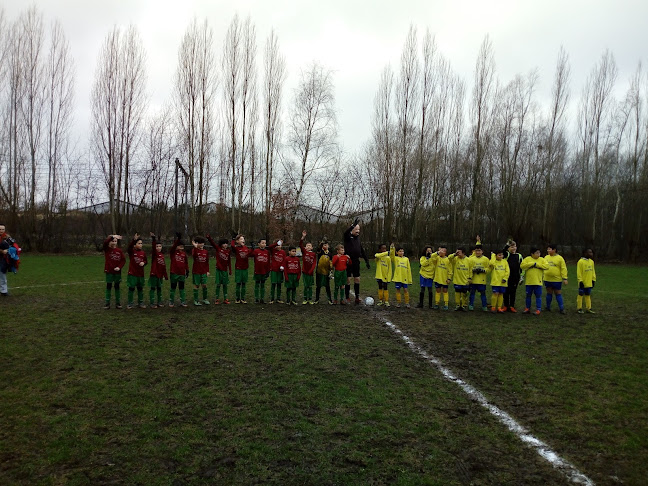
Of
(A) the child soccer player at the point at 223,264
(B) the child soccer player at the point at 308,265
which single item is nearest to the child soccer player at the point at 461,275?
(B) the child soccer player at the point at 308,265

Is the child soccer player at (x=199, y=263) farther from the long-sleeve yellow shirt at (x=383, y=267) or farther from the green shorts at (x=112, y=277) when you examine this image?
the long-sleeve yellow shirt at (x=383, y=267)

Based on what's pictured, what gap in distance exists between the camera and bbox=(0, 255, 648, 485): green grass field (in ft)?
11.6

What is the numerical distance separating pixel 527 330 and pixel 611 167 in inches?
1306

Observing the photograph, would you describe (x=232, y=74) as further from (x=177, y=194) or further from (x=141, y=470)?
(x=141, y=470)

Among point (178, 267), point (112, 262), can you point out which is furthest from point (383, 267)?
point (112, 262)

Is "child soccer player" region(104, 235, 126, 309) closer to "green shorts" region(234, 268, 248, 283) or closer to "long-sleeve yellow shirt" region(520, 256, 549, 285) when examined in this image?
"green shorts" region(234, 268, 248, 283)

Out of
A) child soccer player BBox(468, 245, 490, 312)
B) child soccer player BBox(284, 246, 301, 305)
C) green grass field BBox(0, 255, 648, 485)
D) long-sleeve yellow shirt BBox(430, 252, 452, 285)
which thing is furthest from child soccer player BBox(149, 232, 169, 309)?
child soccer player BBox(468, 245, 490, 312)

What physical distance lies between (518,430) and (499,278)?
24.3 ft

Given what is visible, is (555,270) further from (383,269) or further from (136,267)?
(136,267)

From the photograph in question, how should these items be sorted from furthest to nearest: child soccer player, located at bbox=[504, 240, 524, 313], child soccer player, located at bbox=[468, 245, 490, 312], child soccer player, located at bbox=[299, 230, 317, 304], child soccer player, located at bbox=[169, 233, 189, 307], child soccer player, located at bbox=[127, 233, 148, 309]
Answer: child soccer player, located at bbox=[299, 230, 317, 304]
child soccer player, located at bbox=[504, 240, 524, 313]
child soccer player, located at bbox=[468, 245, 490, 312]
child soccer player, located at bbox=[169, 233, 189, 307]
child soccer player, located at bbox=[127, 233, 148, 309]

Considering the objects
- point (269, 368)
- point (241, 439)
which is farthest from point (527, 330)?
point (241, 439)

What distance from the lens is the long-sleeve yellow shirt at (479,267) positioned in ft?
37.2

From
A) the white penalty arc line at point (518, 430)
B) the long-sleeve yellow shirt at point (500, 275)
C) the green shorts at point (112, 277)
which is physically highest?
the long-sleeve yellow shirt at point (500, 275)

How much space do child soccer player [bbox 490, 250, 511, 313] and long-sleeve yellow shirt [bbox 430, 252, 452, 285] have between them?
114cm
